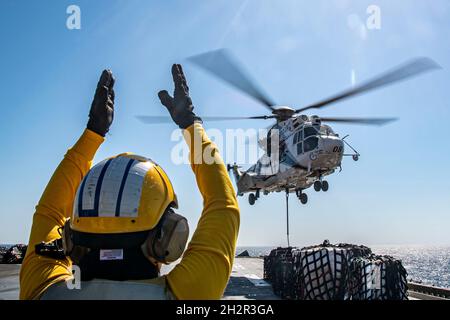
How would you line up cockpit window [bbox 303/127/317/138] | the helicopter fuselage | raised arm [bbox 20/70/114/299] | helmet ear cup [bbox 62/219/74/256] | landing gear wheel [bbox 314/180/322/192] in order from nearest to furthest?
helmet ear cup [bbox 62/219/74/256] < raised arm [bbox 20/70/114/299] < the helicopter fuselage < cockpit window [bbox 303/127/317/138] < landing gear wheel [bbox 314/180/322/192]

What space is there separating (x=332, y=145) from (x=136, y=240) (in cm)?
1720

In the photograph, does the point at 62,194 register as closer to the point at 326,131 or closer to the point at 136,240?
the point at 136,240

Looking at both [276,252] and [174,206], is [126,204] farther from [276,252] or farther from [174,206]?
[276,252]

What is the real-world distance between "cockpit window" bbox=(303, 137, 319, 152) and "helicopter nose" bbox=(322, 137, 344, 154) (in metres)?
0.36

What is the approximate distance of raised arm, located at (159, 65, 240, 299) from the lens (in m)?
1.81

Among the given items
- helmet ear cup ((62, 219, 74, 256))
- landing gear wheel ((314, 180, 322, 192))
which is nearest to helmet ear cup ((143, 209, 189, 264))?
helmet ear cup ((62, 219, 74, 256))

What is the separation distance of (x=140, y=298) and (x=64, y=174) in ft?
3.63

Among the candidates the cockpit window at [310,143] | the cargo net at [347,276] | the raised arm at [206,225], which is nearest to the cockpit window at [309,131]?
the cockpit window at [310,143]

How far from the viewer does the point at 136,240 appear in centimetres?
178

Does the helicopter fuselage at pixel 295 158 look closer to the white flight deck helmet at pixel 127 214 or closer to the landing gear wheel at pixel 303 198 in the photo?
the landing gear wheel at pixel 303 198

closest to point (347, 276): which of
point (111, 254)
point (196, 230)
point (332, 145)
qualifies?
point (332, 145)

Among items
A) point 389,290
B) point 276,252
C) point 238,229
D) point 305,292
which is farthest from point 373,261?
point 238,229

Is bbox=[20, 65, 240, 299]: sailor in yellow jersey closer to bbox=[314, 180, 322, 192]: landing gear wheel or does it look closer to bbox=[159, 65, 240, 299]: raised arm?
bbox=[159, 65, 240, 299]: raised arm

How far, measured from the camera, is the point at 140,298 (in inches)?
67.7
